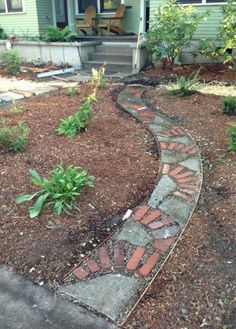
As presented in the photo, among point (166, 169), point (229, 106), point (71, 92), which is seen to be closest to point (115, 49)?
point (71, 92)

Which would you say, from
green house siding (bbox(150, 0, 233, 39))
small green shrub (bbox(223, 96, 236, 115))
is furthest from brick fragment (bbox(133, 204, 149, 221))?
green house siding (bbox(150, 0, 233, 39))

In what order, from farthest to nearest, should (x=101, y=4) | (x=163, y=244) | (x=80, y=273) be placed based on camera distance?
1. (x=101, y=4)
2. (x=163, y=244)
3. (x=80, y=273)

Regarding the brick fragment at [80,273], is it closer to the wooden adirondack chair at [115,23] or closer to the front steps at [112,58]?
the front steps at [112,58]

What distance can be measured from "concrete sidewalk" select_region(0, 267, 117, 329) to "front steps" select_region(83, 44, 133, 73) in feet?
23.8

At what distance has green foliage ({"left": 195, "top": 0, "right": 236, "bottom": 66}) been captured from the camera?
19.4ft

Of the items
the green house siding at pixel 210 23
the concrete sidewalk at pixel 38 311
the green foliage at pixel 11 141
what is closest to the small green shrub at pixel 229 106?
the green foliage at pixel 11 141

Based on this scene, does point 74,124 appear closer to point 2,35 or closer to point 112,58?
point 112,58

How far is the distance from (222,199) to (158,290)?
3.85 ft

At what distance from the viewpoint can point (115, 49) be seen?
945 cm

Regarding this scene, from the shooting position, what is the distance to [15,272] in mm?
2199

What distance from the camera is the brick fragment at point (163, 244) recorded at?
2.37m

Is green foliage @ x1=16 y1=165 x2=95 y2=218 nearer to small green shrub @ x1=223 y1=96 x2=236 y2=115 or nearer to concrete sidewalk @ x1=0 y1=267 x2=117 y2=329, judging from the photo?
concrete sidewalk @ x1=0 y1=267 x2=117 y2=329

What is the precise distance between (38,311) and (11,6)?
1157 centimetres

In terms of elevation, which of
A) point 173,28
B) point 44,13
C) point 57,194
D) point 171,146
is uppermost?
point 44,13
